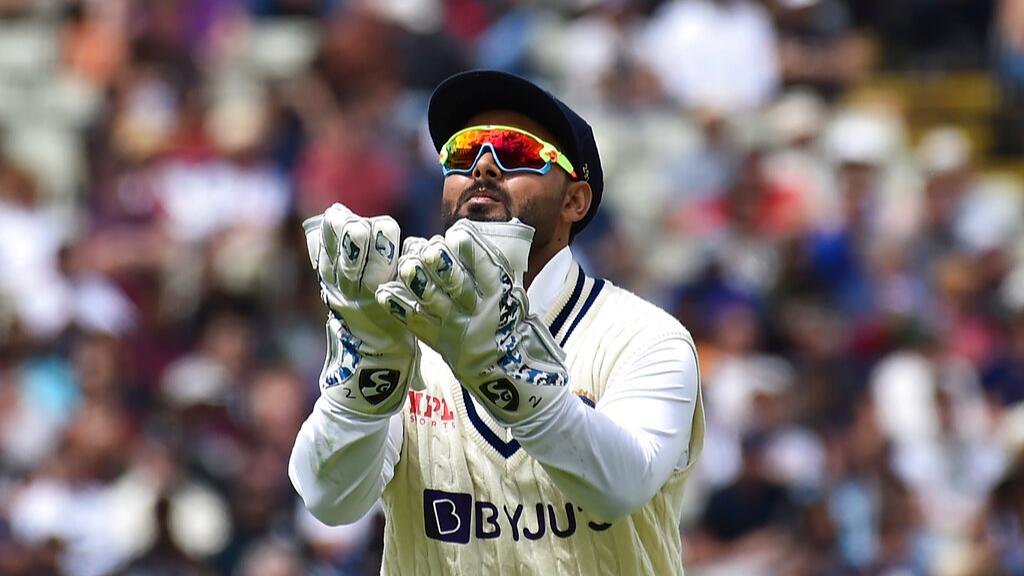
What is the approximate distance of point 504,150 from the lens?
414 centimetres

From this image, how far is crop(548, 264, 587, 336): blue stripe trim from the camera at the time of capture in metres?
4.22

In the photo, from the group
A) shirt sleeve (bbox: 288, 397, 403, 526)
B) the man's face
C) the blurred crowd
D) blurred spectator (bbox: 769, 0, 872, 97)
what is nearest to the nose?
the man's face

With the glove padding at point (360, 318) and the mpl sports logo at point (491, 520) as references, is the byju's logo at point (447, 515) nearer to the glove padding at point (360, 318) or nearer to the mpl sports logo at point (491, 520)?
the mpl sports logo at point (491, 520)

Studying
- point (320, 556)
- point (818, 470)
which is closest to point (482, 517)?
point (320, 556)

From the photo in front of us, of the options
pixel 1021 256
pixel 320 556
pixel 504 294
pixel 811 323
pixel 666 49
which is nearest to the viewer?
pixel 504 294

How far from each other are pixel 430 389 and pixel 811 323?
21.0ft

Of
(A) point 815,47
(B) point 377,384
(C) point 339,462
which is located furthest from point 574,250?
(B) point 377,384

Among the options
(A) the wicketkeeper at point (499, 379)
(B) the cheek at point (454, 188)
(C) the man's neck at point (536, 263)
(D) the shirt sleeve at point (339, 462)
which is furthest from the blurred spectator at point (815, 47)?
(D) the shirt sleeve at point (339, 462)

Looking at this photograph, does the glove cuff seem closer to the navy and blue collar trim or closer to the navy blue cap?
the navy and blue collar trim

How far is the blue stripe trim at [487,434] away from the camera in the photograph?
4082mm

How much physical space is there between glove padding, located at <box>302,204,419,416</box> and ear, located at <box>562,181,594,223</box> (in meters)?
0.68

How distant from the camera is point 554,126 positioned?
4.19 metres

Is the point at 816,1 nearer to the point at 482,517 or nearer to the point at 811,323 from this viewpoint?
the point at 811,323

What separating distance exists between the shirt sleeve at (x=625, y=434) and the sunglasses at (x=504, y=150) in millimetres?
462
